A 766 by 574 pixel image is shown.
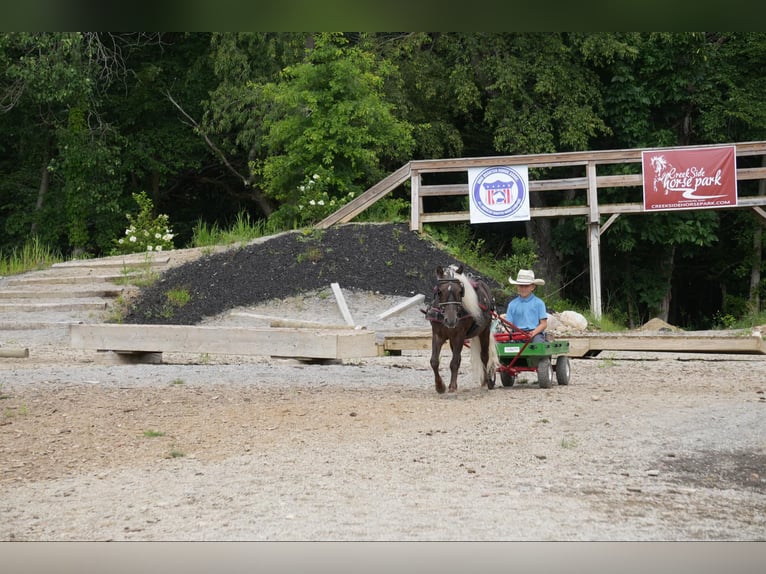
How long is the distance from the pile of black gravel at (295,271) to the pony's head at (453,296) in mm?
7714

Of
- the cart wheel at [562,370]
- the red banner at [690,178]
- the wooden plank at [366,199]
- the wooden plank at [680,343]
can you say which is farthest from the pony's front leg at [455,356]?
the red banner at [690,178]

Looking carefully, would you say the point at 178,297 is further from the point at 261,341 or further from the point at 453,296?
the point at 453,296

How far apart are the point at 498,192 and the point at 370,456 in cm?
1386

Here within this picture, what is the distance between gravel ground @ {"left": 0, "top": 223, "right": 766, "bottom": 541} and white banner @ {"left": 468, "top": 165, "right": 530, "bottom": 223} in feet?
27.3

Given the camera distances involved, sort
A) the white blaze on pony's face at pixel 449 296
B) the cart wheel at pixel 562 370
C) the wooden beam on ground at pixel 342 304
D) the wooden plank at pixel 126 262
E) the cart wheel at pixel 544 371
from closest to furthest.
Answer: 1. the white blaze on pony's face at pixel 449 296
2. the cart wheel at pixel 544 371
3. the cart wheel at pixel 562 370
4. the wooden beam on ground at pixel 342 304
5. the wooden plank at pixel 126 262

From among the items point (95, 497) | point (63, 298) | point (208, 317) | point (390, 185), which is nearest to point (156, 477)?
point (95, 497)

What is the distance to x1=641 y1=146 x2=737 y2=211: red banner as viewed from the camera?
65.8ft

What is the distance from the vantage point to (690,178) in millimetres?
20328

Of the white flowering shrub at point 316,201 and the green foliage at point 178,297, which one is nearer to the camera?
the green foliage at point 178,297

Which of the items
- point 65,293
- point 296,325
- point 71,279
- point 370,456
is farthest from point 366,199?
point 370,456

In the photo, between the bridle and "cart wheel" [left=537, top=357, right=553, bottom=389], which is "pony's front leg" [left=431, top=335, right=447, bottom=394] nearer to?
the bridle

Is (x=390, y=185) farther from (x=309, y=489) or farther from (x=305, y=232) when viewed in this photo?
(x=309, y=489)

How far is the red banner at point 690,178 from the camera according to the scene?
2005cm

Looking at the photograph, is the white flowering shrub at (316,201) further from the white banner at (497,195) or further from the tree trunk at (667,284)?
the tree trunk at (667,284)
